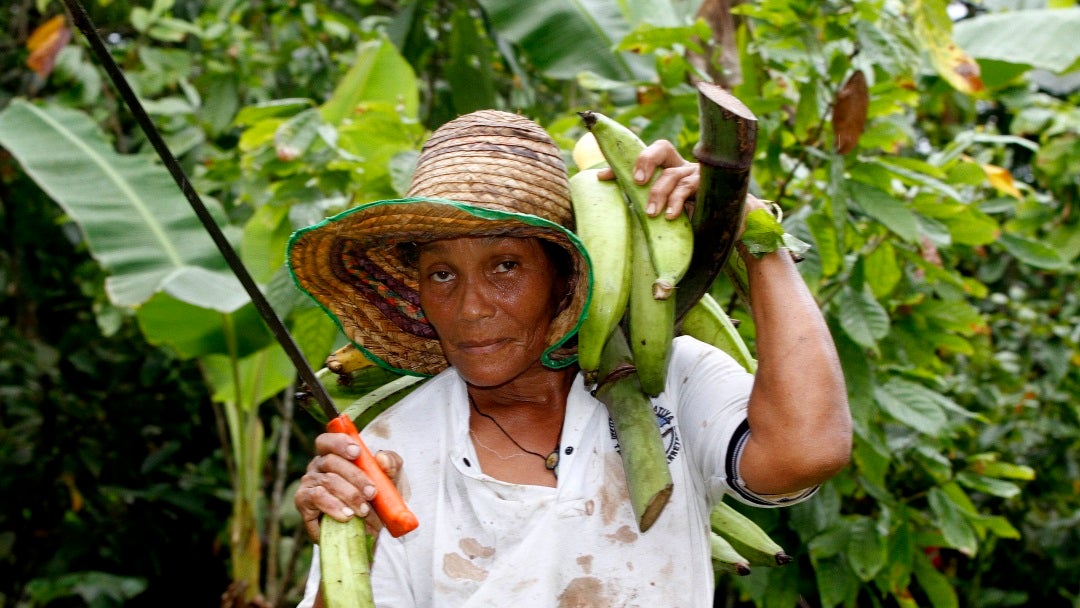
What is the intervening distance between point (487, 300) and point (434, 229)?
129mm

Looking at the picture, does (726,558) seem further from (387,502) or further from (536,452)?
(387,502)

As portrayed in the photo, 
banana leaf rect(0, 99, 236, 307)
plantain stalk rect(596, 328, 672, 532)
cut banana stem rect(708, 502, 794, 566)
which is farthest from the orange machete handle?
banana leaf rect(0, 99, 236, 307)

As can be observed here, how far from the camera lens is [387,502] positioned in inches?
57.1

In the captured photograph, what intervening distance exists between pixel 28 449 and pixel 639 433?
4.05m

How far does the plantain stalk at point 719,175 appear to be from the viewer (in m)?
1.34

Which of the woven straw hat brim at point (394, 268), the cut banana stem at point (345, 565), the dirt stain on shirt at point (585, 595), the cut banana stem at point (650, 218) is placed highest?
the cut banana stem at point (650, 218)

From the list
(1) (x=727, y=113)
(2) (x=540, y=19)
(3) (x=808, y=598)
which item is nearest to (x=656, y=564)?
(1) (x=727, y=113)

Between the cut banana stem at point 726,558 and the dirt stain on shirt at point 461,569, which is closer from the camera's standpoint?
the dirt stain on shirt at point 461,569

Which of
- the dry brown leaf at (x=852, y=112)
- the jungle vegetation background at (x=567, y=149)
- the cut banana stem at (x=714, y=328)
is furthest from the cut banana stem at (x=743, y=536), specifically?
the dry brown leaf at (x=852, y=112)

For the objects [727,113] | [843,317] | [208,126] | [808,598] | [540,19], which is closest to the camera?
[727,113]

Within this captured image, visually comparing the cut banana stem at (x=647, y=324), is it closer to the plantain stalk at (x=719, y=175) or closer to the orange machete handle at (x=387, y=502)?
the plantain stalk at (x=719, y=175)

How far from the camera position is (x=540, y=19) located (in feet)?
11.7

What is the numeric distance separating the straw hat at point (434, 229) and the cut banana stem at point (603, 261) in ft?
0.07

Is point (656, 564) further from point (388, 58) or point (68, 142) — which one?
point (68, 142)
